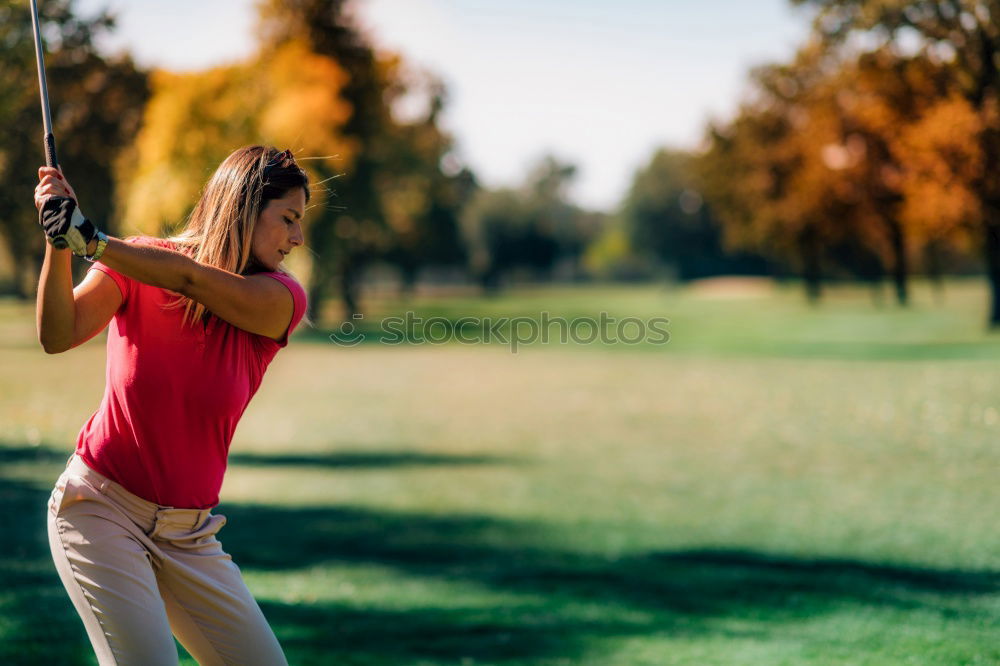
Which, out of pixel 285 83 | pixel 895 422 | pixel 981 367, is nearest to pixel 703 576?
pixel 895 422

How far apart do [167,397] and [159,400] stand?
0.08 ft

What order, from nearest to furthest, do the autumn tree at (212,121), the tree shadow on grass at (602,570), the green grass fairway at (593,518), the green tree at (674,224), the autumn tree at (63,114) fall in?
the green grass fairway at (593,518) → the tree shadow on grass at (602,570) → the autumn tree at (63,114) → the autumn tree at (212,121) → the green tree at (674,224)

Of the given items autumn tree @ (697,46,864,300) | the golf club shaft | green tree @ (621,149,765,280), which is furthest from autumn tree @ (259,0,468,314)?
green tree @ (621,149,765,280)

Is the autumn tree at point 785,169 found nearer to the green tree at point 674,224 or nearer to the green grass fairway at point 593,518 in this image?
the green grass fairway at point 593,518

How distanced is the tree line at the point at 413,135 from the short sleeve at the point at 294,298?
728 millimetres

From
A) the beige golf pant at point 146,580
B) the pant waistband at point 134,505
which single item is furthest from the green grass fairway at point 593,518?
the pant waistband at point 134,505

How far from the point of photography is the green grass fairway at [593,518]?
260 inches

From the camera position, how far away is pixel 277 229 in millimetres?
3561

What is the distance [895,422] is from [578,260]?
12829 centimetres

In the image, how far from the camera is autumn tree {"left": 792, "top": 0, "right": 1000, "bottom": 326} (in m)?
36.2

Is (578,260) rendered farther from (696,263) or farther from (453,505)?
(453,505)

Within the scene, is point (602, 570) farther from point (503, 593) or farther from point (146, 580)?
point (146, 580)

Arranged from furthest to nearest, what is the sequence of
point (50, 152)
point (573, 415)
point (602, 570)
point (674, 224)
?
point (674, 224), point (573, 415), point (602, 570), point (50, 152)

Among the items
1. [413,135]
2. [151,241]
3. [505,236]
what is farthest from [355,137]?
[505,236]
